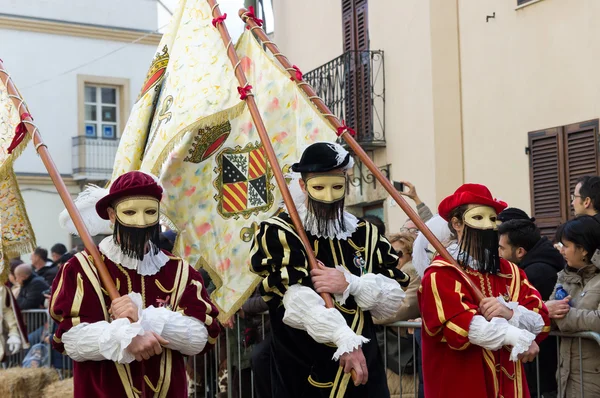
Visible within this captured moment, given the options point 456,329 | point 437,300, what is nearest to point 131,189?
point 437,300

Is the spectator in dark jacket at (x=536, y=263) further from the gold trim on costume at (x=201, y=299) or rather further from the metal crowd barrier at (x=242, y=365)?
the gold trim on costume at (x=201, y=299)

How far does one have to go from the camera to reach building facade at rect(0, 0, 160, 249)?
23.4m

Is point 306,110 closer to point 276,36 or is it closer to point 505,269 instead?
point 505,269

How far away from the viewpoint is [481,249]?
4.86m

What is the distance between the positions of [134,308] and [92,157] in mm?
20527

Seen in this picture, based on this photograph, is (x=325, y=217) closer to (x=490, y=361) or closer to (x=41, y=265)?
(x=490, y=361)

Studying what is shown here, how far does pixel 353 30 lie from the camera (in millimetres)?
13820

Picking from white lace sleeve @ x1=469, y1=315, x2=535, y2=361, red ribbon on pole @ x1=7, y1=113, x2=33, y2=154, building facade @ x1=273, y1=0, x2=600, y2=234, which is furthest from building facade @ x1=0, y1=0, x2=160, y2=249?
white lace sleeve @ x1=469, y1=315, x2=535, y2=361

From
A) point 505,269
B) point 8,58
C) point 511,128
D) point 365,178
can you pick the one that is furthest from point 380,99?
point 8,58

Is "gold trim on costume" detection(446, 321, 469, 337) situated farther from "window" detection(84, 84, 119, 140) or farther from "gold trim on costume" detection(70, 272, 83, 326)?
"window" detection(84, 84, 119, 140)

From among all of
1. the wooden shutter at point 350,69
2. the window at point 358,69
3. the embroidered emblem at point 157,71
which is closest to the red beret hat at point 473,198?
the embroidered emblem at point 157,71

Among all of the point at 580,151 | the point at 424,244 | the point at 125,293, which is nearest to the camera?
the point at 125,293

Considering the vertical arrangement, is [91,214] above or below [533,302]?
above

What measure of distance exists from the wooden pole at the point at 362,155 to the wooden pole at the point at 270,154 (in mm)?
210
